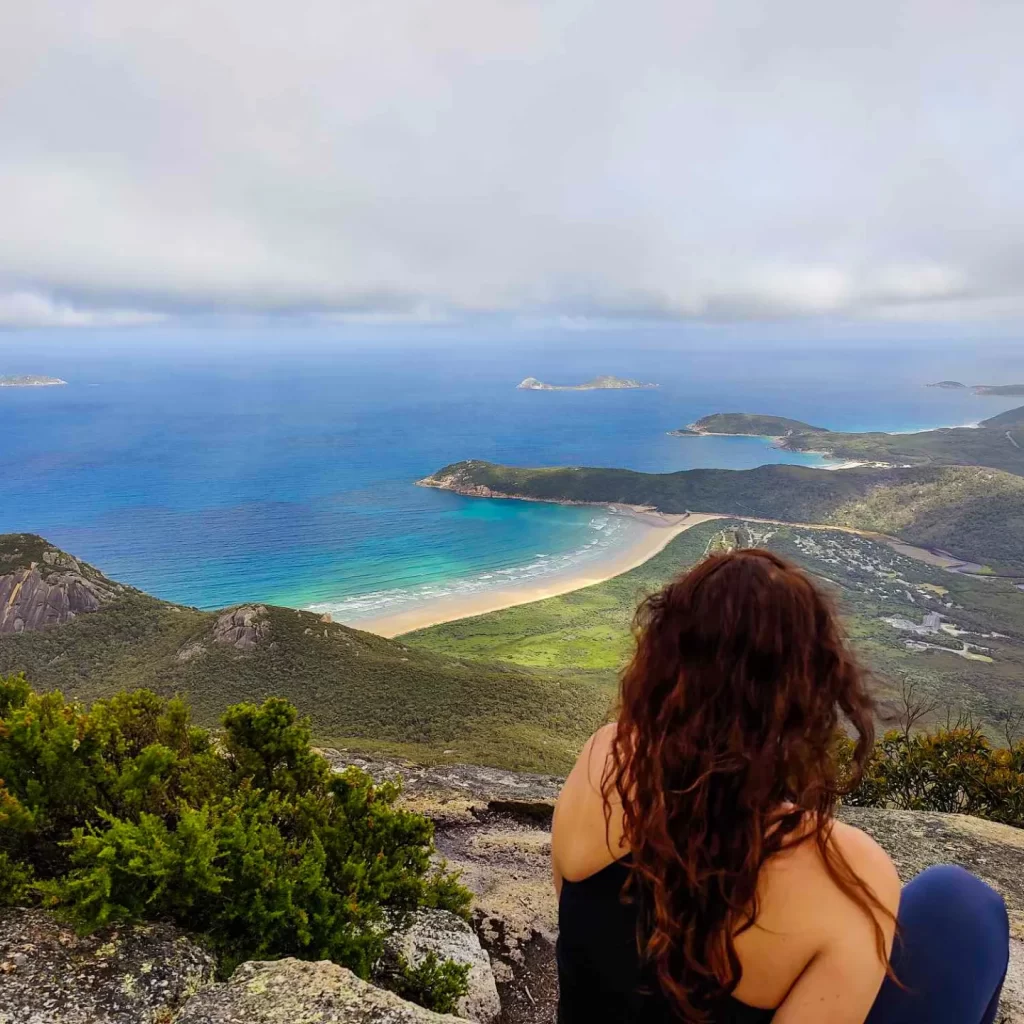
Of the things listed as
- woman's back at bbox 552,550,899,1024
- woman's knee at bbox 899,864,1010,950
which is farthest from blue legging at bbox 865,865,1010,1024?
woman's back at bbox 552,550,899,1024

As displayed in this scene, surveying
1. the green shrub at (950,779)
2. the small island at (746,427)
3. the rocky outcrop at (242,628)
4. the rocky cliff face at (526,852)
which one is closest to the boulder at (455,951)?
the rocky cliff face at (526,852)

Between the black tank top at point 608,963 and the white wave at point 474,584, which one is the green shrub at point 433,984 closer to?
the black tank top at point 608,963

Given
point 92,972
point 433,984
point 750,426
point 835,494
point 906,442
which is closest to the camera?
point 92,972

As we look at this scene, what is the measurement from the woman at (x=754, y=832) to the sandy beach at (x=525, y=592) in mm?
59202

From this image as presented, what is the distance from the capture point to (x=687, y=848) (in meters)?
1.87

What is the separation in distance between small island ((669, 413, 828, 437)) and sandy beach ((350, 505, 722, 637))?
299ft

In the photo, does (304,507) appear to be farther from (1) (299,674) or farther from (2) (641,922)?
(2) (641,922)

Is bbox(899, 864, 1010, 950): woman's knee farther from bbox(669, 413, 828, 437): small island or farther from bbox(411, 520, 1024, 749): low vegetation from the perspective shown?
bbox(669, 413, 828, 437): small island

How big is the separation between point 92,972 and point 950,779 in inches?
647

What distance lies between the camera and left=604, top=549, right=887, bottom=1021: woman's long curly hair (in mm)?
1816

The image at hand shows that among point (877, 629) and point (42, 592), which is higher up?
point (42, 592)

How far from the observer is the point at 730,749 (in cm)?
182

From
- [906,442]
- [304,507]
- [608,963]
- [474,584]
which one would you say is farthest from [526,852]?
[906,442]

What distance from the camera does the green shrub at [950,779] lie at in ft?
45.5
